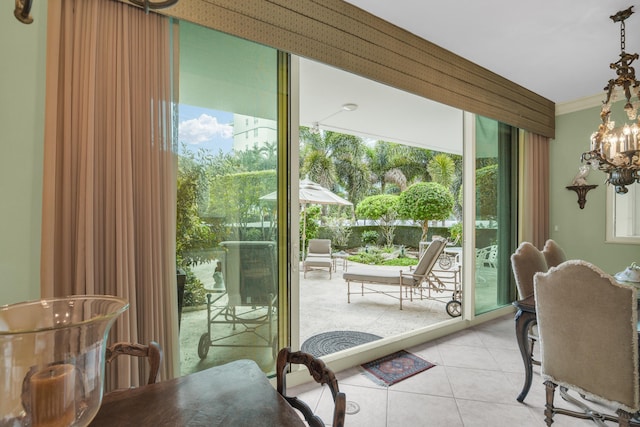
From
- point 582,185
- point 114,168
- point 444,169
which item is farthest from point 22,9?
point 444,169

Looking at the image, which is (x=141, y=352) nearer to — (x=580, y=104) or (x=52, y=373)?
(x=52, y=373)

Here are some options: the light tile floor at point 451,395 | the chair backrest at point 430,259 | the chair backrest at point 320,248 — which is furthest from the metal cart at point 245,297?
the chair backrest at point 320,248

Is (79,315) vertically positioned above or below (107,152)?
below

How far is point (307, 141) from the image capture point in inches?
483

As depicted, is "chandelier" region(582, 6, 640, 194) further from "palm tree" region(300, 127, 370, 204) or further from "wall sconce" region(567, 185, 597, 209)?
"palm tree" region(300, 127, 370, 204)

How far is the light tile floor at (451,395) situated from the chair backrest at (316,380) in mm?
1189

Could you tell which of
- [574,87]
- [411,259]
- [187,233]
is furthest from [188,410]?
[411,259]

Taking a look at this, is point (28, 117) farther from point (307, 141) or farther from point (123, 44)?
point (307, 141)

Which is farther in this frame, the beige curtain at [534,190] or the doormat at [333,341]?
the beige curtain at [534,190]

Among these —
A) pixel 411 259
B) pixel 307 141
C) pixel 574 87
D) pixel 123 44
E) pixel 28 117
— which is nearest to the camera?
pixel 28 117

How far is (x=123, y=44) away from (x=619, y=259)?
541cm

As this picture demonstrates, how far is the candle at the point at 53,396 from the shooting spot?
0.62 m

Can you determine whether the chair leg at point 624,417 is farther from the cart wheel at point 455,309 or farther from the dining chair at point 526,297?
the cart wheel at point 455,309

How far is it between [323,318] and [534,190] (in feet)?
10.9
